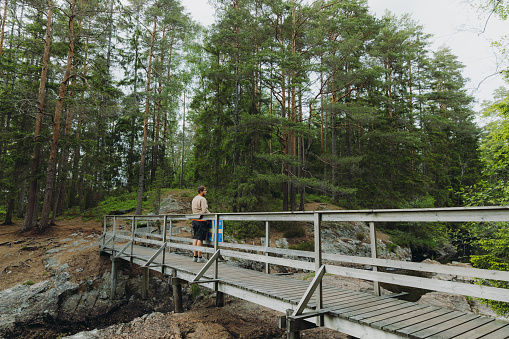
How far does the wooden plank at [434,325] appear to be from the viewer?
2715 mm

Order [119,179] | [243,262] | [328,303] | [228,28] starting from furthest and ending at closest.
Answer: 1. [119,179]
2. [228,28]
3. [243,262]
4. [328,303]

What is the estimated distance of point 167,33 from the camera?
70.3 feet

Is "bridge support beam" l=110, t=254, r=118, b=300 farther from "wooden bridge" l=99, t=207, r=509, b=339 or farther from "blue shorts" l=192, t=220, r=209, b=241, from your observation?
"wooden bridge" l=99, t=207, r=509, b=339

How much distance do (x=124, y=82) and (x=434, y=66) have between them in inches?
1122

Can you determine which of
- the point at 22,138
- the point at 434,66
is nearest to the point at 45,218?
the point at 22,138

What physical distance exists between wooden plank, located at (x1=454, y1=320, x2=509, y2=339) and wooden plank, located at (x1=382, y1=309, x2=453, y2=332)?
16.7 inches

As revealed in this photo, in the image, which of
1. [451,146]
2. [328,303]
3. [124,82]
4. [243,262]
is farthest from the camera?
[451,146]

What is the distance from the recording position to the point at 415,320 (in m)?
3.08

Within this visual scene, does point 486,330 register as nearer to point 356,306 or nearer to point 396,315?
point 396,315

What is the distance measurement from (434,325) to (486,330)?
1.44ft

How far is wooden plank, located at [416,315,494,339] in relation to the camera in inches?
106

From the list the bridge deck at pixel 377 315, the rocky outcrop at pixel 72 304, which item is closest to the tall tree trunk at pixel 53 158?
the rocky outcrop at pixel 72 304

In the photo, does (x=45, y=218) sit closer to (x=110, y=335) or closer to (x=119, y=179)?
(x=110, y=335)

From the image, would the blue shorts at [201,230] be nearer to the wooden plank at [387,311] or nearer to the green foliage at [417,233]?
the wooden plank at [387,311]
